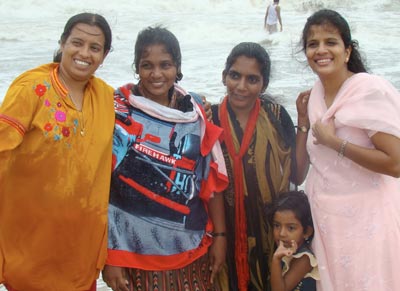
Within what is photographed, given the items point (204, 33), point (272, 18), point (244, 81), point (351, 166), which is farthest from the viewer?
point (204, 33)

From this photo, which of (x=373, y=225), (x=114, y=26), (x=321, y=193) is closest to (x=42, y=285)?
(x=321, y=193)

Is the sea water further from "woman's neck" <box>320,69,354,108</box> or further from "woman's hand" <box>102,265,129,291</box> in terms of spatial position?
"woman's neck" <box>320,69,354,108</box>

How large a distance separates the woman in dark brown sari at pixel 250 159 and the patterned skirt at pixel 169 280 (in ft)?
0.73

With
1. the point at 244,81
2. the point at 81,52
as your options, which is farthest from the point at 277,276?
the point at 81,52

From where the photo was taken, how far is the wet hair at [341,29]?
2252mm

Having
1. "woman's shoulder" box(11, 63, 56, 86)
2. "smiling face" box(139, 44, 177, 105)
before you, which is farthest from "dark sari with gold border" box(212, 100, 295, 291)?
"woman's shoulder" box(11, 63, 56, 86)

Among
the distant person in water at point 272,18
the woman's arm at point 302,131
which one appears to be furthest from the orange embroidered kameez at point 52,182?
the distant person in water at point 272,18

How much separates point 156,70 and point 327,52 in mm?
727

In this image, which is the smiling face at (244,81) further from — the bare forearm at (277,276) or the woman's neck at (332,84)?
the bare forearm at (277,276)

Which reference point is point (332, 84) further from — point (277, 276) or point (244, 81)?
point (277, 276)

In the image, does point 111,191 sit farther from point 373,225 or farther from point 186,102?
point 373,225

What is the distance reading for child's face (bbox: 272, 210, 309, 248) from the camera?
8.02ft

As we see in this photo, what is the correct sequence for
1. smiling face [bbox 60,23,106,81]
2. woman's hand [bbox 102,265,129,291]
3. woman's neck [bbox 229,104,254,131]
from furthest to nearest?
woman's neck [bbox 229,104,254,131] < woman's hand [bbox 102,265,129,291] < smiling face [bbox 60,23,106,81]

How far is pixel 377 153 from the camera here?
2.08 m
